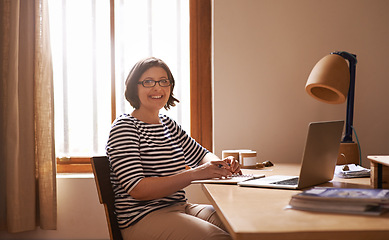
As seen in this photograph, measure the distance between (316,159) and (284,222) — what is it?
1.75ft

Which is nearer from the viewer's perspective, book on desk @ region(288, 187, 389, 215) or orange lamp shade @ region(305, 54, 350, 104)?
book on desk @ region(288, 187, 389, 215)

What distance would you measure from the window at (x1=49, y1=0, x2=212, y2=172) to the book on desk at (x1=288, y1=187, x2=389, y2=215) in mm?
1827

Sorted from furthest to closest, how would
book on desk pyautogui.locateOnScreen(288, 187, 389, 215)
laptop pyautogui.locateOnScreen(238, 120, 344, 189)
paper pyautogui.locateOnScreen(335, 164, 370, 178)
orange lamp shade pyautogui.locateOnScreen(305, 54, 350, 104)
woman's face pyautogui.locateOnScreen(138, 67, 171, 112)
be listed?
orange lamp shade pyautogui.locateOnScreen(305, 54, 350, 104) < woman's face pyautogui.locateOnScreen(138, 67, 171, 112) < paper pyautogui.locateOnScreen(335, 164, 370, 178) < laptop pyautogui.locateOnScreen(238, 120, 344, 189) < book on desk pyautogui.locateOnScreen(288, 187, 389, 215)

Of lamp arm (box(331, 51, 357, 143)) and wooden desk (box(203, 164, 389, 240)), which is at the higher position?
lamp arm (box(331, 51, 357, 143))

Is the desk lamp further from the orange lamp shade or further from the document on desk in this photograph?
the document on desk

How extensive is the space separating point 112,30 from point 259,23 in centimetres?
94

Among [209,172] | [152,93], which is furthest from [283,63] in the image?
[209,172]

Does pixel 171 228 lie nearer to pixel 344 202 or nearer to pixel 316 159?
pixel 316 159

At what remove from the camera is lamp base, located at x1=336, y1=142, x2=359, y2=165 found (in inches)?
89.2

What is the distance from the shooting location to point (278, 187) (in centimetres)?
150

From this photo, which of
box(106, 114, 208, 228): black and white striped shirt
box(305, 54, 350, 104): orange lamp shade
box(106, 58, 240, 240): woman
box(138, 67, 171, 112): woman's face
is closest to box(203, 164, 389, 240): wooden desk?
box(106, 58, 240, 240): woman

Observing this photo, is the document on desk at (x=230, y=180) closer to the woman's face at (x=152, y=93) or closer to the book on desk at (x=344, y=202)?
the woman's face at (x=152, y=93)

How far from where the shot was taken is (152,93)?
1930 millimetres

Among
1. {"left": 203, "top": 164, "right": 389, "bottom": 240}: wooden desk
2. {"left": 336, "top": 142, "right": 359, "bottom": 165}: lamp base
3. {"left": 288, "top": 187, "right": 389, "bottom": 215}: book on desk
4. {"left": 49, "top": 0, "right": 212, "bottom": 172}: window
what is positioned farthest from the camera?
{"left": 49, "top": 0, "right": 212, "bottom": 172}: window
